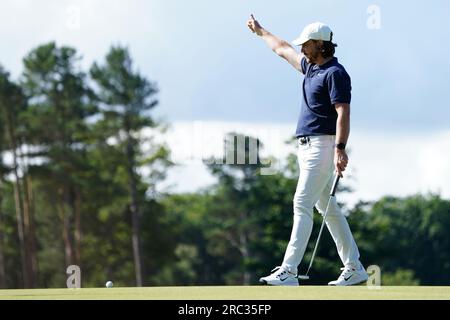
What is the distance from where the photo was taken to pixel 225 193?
91688mm

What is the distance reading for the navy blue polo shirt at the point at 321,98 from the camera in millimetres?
11164

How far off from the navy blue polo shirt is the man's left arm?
10cm

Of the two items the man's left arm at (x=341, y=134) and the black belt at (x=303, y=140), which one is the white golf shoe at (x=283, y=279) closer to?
the man's left arm at (x=341, y=134)

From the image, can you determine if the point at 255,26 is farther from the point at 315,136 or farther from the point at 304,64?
the point at 315,136

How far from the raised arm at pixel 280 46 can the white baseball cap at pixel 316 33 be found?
1.99 feet

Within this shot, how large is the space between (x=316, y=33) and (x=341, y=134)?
1068 mm

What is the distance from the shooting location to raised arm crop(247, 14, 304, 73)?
39.5 feet

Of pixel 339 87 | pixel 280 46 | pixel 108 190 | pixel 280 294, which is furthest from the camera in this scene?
pixel 108 190

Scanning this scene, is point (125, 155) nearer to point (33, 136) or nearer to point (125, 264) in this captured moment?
point (33, 136)

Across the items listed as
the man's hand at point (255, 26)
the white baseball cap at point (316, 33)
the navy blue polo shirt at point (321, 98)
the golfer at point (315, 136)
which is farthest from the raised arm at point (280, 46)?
the white baseball cap at point (316, 33)

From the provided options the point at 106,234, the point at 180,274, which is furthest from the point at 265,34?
the point at 180,274

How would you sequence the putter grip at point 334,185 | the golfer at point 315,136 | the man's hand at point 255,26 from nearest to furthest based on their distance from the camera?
the golfer at point 315,136 → the putter grip at point 334,185 → the man's hand at point 255,26

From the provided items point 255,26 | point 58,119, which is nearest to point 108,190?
point 58,119

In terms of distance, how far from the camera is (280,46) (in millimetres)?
12500
